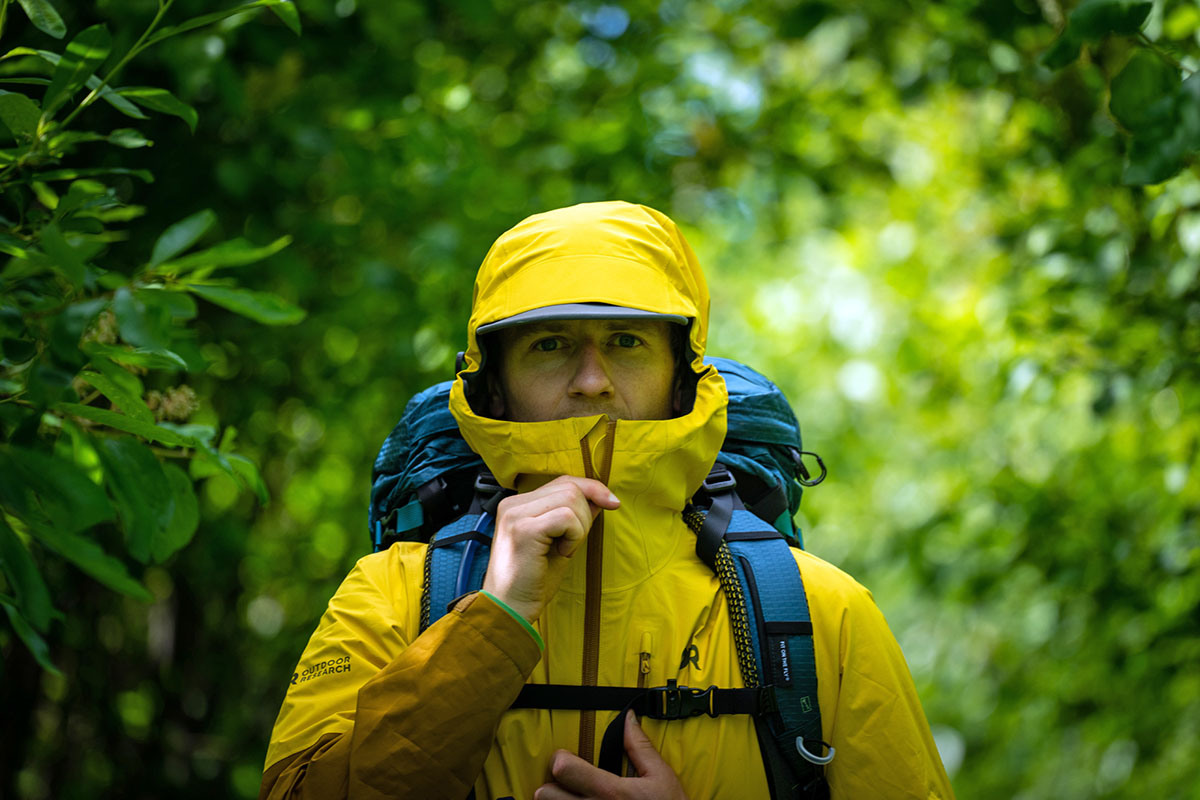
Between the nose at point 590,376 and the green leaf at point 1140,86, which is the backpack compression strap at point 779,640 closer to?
the nose at point 590,376

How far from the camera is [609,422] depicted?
1.79 metres

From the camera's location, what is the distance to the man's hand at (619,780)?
1.60m

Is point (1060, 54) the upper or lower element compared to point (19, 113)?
upper

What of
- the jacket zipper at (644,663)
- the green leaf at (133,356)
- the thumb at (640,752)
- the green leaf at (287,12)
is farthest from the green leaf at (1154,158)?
the green leaf at (133,356)

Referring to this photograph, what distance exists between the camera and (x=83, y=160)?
114 inches

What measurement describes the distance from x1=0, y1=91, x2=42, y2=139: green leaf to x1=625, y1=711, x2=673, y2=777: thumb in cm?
137

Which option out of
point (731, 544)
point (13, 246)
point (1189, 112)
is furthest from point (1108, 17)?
point (13, 246)

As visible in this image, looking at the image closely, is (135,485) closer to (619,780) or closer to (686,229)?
(619,780)

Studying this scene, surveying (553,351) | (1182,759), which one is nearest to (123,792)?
(553,351)

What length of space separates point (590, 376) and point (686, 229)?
455cm

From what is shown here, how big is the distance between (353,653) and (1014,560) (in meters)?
2.98

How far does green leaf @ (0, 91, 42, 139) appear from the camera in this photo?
140 centimetres

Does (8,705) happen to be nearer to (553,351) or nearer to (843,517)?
(553,351)

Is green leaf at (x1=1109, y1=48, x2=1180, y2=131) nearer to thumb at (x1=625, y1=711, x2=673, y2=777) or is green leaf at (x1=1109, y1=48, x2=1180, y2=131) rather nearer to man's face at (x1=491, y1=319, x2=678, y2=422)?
man's face at (x1=491, y1=319, x2=678, y2=422)
